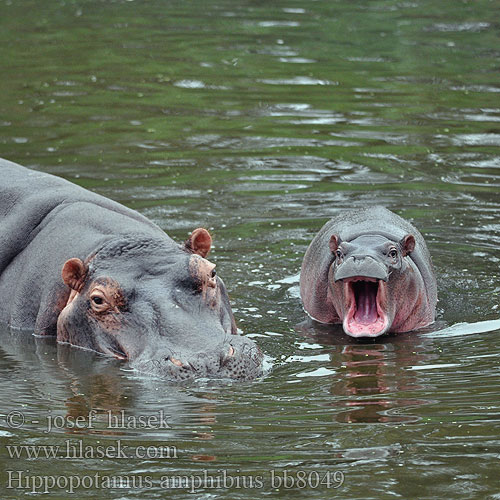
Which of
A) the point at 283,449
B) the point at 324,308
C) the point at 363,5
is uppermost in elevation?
the point at 283,449

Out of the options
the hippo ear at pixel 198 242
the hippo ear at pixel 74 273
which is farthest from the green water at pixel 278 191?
the hippo ear at pixel 198 242

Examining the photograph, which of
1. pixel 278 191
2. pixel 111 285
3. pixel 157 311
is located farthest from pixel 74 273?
pixel 278 191

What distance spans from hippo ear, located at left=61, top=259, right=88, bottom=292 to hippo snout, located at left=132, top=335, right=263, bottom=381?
993 millimetres

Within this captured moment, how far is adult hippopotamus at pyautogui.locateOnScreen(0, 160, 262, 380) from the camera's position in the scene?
7.31m

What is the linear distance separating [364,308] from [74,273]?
217 cm

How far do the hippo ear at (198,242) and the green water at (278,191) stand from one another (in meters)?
0.86

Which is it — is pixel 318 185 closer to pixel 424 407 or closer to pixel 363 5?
pixel 424 407

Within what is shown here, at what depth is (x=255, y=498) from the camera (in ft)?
18.7

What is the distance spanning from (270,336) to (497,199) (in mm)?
4605

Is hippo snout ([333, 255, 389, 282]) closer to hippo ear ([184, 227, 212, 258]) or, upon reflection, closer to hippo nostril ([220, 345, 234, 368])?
hippo ear ([184, 227, 212, 258])

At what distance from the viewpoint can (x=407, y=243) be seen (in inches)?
356

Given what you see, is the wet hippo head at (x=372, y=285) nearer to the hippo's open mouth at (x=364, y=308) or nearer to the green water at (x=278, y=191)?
the hippo's open mouth at (x=364, y=308)

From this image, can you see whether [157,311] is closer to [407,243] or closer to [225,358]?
[225,358]

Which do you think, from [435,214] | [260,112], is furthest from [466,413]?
[260,112]
